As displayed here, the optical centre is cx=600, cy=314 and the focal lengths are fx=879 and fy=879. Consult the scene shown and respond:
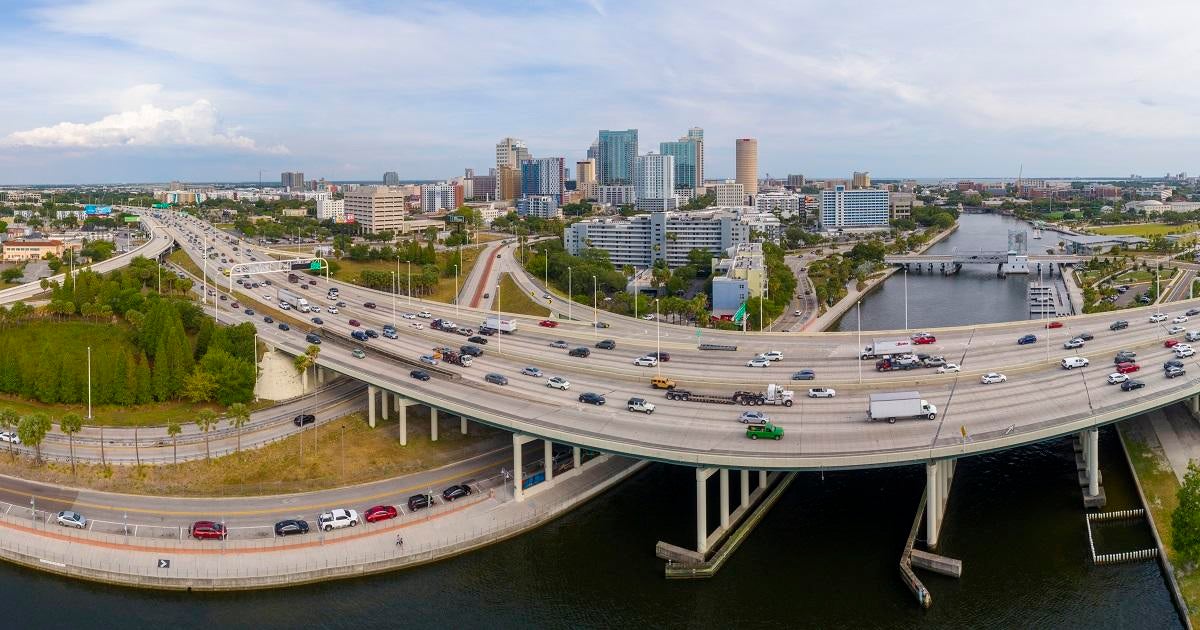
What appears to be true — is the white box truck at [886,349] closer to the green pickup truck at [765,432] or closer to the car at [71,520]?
the green pickup truck at [765,432]

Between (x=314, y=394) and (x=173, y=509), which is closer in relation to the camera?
(x=173, y=509)

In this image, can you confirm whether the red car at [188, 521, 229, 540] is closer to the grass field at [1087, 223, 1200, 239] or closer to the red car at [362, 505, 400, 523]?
the red car at [362, 505, 400, 523]

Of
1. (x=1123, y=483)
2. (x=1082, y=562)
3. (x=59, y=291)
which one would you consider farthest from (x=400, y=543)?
(x=59, y=291)

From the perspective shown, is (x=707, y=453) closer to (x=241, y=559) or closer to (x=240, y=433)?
(x=241, y=559)

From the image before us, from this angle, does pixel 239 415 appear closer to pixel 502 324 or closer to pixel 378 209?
pixel 502 324

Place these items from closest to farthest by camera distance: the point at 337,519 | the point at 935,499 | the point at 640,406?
the point at 935,499
the point at 337,519
the point at 640,406

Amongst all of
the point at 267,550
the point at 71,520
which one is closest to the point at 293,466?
the point at 267,550

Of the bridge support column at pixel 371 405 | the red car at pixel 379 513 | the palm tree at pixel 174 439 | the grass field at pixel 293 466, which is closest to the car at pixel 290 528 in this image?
the red car at pixel 379 513
